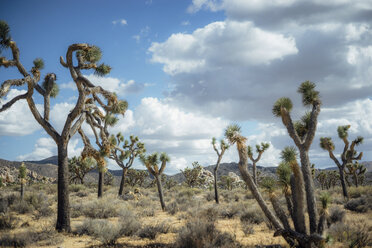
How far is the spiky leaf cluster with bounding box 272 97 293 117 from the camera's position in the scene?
9109mm

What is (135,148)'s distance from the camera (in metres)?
28.0

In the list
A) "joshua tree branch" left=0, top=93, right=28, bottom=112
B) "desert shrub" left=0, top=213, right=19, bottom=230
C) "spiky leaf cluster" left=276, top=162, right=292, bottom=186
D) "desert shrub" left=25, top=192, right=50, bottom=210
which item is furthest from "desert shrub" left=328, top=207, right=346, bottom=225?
"desert shrub" left=25, top=192, right=50, bottom=210

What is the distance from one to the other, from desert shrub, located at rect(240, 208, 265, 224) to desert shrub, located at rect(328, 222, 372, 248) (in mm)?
3913

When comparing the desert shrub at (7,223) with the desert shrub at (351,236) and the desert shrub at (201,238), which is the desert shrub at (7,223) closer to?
the desert shrub at (201,238)

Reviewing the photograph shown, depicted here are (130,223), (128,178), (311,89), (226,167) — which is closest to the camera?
(311,89)

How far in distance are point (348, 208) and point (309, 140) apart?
1279cm

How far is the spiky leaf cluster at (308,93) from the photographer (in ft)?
31.2

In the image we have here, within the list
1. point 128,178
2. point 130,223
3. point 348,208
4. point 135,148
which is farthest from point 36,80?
point 128,178

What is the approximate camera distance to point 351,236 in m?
9.25

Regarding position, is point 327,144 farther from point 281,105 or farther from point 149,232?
point 149,232

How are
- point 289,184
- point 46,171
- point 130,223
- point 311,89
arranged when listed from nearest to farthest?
point 289,184 < point 311,89 < point 130,223 < point 46,171

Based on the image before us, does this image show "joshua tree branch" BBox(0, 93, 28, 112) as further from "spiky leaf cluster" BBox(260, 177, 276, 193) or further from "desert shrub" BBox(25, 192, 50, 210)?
"spiky leaf cluster" BBox(260, 177, 276, 193)

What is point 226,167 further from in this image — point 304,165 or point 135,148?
point 304,165

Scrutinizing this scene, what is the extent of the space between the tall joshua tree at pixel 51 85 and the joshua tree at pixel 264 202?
7062 mm
